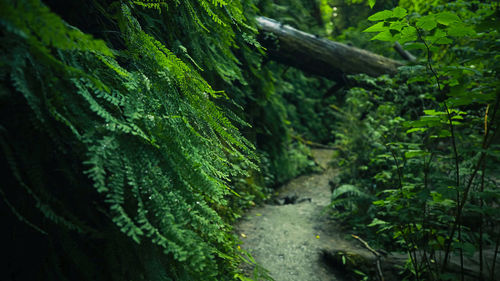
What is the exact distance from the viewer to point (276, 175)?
7.09 m

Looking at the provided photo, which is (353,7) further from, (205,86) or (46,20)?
(46,20)

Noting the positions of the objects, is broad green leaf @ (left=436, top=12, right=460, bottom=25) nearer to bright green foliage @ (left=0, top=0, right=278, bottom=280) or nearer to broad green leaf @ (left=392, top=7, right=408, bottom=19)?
broad green leaf @ (left=392, top=7, right=408, bottom=19)

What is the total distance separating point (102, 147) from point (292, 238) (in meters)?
3.77

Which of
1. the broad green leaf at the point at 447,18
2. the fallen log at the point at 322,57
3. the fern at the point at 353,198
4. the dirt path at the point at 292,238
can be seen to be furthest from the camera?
the fallen log at the point at 322,57

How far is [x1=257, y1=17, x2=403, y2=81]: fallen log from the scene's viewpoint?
5.36 meters

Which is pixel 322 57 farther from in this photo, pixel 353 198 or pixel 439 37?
pixel 439 37

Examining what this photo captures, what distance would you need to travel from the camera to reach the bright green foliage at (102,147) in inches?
30.0

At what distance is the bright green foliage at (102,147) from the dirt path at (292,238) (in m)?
2.32

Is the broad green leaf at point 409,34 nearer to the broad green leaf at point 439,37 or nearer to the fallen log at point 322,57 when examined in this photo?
the broad green leaf at point 439,37

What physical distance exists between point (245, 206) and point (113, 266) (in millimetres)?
3895

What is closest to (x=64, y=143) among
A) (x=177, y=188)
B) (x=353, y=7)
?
Result: (x=177, y=188)

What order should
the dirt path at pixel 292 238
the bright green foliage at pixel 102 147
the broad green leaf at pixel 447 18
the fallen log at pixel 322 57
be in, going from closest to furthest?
1. the bright green foliage at pixel 102 147
2. the broad green leaf at pixel 447 18
3. the dirt path at pixel 292 238
4. the fallen log at pixel 322 57

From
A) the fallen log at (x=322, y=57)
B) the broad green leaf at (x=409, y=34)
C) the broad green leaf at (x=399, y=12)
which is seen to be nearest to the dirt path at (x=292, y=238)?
the broad green leaf at (x=409, y=34)

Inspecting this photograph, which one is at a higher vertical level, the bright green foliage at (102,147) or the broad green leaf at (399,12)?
the broad green leaf at (399,12)
